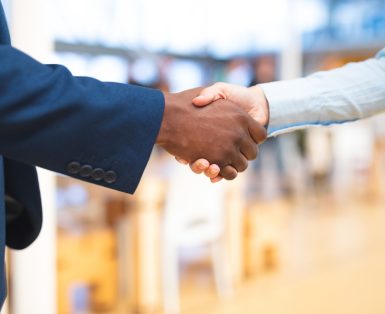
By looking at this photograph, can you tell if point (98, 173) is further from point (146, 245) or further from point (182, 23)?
point (182, 23)

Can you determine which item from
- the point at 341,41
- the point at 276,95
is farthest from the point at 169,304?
the point at 341,41

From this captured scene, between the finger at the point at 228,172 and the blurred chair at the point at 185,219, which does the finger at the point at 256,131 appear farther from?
the blurred chair at the point at 185,219

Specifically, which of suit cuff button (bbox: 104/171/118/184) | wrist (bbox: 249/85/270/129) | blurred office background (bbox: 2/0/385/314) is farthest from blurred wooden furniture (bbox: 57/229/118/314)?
suit cuff button (bbox: 104/171/118/184)

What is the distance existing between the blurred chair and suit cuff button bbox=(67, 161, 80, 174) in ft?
5.79

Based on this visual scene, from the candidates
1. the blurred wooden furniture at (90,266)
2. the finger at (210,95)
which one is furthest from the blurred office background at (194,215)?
the finger at (210,95)

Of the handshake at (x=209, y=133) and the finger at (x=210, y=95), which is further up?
the finger at (x=210, y=95)

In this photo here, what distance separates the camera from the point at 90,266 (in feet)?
7.81

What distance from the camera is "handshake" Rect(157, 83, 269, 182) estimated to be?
32.4 inches

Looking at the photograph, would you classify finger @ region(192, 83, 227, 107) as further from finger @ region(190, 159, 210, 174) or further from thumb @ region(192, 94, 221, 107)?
finger @ region(190, 159, 210, 174)

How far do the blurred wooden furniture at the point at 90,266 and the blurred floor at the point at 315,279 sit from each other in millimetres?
412

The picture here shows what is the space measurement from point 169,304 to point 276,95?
1717 millimetres

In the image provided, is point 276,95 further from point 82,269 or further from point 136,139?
point 82,269

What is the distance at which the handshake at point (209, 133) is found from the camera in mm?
824

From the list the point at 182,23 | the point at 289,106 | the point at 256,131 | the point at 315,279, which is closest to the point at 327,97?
the point at 289,106
